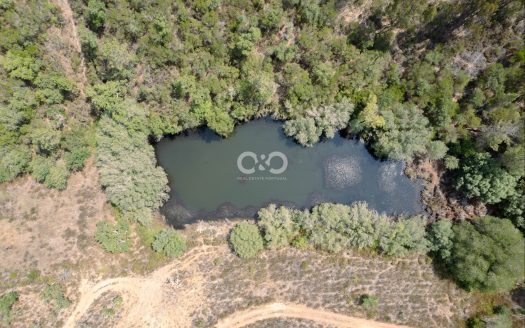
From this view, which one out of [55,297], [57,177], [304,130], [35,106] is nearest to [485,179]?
[304,130]

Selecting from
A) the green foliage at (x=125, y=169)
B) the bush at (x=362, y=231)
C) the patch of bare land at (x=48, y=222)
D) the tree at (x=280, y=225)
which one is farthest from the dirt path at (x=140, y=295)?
the bush at (x=362, y=231)

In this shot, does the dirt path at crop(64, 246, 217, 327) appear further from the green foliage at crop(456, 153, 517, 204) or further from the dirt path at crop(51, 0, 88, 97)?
the green foliage at crop(456, 153, 517, 204)

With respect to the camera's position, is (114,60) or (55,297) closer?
(114,60)

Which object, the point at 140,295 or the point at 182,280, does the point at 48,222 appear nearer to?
the point at 140,295

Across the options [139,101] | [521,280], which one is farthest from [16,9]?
[521,280]

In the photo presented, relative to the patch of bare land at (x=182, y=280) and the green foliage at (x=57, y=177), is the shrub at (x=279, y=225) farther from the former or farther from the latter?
the green foliage at (x=57, y=177)

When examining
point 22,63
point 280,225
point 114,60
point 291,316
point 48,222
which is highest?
point 114,60

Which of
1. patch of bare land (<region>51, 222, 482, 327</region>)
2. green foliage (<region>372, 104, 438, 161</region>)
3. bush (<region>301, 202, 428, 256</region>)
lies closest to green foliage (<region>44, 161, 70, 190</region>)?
patch of bare land (<region>51, 222, 482, 327</region>)
